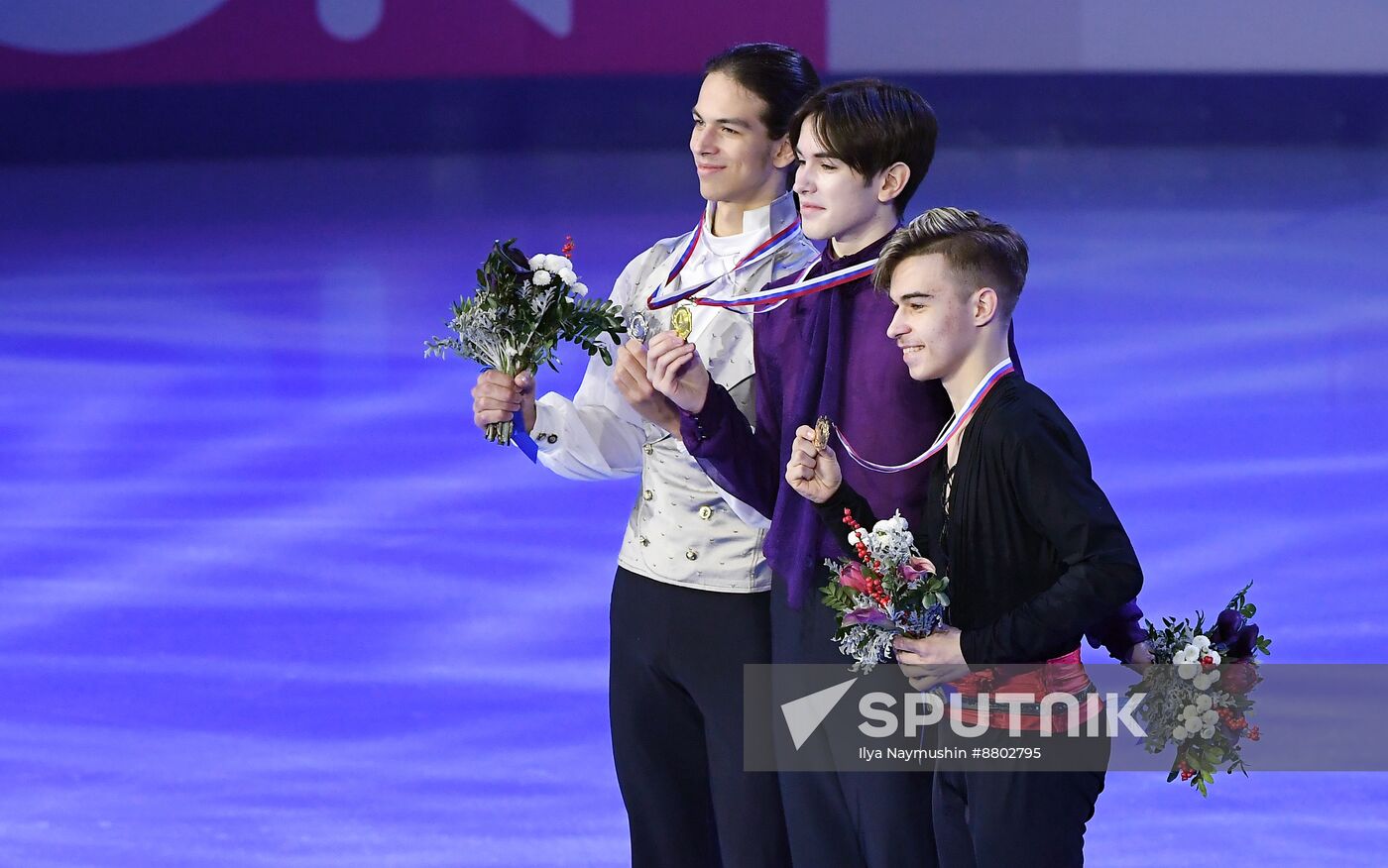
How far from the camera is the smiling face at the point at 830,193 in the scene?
2.91 metres

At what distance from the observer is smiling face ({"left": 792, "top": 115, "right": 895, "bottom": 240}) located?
2.91m

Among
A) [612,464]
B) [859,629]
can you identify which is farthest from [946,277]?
[612,464]

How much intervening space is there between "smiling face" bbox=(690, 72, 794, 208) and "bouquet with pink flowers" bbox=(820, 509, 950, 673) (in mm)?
752

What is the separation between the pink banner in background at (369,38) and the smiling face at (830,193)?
44.1 ft

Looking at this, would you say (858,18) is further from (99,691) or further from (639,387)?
(639,387)

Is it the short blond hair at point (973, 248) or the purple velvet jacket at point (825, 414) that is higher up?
the short blond hair at point (973, 248)

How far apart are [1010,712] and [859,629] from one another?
0.26 meters

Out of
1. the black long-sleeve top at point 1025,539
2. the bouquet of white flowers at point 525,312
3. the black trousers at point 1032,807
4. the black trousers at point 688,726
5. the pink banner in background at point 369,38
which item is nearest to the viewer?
the black long-sleeve top at point 1025,539

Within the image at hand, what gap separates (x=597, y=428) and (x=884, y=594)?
85 centimetres

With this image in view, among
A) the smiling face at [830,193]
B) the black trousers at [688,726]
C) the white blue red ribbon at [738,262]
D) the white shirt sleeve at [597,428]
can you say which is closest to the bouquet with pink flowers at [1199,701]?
the black trousers at [688,726]

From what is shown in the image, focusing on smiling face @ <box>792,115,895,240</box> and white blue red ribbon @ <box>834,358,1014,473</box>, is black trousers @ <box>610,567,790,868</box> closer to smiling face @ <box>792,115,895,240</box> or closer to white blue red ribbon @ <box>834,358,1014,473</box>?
white blue red ribbon @ <box>834,358,1014,473</box>

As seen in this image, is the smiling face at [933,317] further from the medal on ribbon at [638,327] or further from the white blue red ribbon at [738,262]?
the medal on ribbon at [638,327]

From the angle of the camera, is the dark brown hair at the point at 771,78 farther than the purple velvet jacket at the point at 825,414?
Yes

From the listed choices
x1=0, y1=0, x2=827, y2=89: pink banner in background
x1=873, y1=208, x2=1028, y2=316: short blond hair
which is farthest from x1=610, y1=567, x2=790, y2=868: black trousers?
x1=0, y1=0, x2=827, y2=89: pink banner in background
